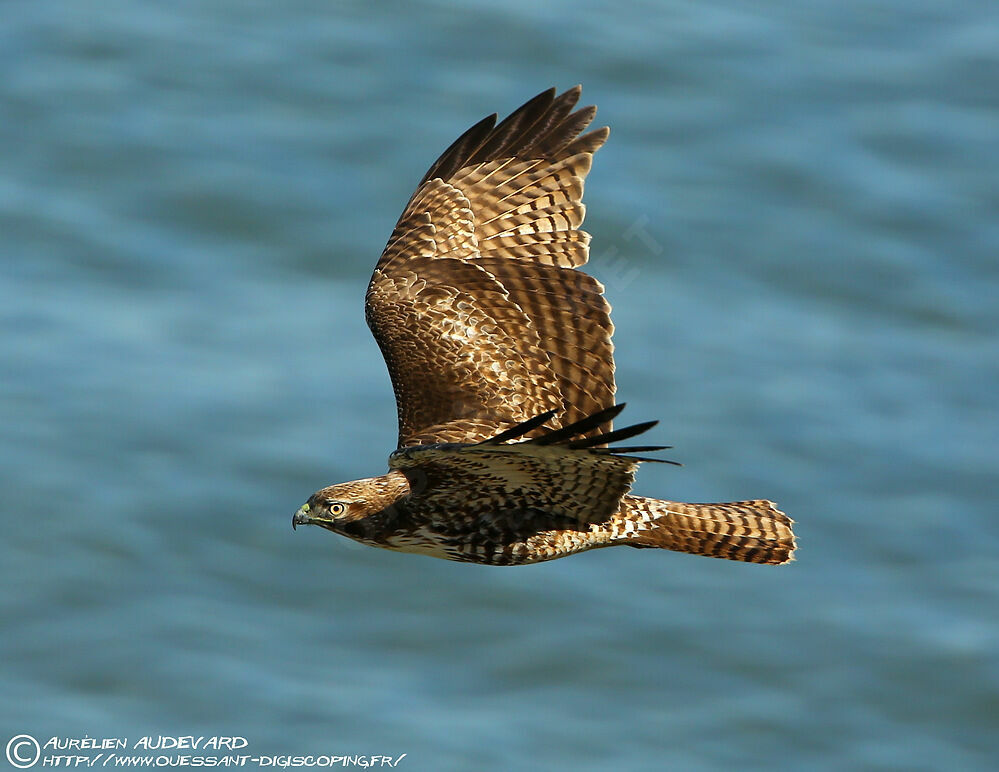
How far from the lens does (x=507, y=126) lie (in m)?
13.8

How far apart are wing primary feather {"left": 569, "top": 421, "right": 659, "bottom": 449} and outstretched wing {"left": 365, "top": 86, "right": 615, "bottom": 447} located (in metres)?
1.87

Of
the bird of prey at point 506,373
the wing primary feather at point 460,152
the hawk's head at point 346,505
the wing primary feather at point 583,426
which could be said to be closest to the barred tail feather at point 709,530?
the bird of prey at point 506,373

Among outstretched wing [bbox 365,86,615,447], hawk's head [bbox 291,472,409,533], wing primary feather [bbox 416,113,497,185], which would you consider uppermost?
wing primary feather [bbox 416,113,497,185]

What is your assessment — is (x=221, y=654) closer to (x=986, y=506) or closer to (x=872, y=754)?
(x=872, y=754)

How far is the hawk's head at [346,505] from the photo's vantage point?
11914mm

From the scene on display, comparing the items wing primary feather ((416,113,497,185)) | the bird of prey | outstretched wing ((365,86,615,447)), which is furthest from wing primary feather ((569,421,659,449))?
wing primary feather ((416,113,497,185))

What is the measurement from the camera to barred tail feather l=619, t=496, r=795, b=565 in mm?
12156

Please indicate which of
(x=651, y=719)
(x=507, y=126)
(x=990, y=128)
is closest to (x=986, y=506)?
(x=651, y=719)

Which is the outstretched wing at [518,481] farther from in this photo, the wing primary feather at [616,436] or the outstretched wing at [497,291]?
the outstretched wing at [497,291]

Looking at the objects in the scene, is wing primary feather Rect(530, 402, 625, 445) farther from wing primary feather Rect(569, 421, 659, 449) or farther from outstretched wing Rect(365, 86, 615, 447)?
outstretched wing Rect(365, 86, 615, 447)

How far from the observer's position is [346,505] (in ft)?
39.1

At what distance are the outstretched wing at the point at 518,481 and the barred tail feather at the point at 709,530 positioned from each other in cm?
42

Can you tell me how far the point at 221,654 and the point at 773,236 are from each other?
31.5 feet

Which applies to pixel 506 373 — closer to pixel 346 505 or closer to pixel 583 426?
pixel 346 505
